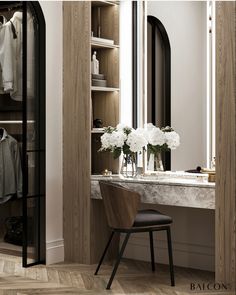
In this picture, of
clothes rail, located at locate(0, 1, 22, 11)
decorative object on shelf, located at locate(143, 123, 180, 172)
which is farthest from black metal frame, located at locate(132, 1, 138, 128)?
clothes rail, located at locate(0, 1, 22, 11)

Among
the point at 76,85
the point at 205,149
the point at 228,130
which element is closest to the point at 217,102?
the point at 228,130

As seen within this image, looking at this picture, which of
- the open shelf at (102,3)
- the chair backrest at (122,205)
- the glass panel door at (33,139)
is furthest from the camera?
the open shelf at (102,3)

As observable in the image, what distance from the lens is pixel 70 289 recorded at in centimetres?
483

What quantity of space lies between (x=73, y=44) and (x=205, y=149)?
1.48 meters

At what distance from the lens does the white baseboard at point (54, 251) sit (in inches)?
223

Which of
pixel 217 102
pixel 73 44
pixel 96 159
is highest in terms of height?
pixel 73 44

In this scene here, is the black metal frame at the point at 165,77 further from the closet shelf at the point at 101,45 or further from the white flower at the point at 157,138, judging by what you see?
the closet shelf at the point at 101,45

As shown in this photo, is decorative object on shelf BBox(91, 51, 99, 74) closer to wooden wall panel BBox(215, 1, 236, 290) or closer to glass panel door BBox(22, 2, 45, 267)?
glass panel door BBox(22, 2, 45, 267)

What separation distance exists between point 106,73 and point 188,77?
0.87 m

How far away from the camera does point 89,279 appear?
5117 millimetres

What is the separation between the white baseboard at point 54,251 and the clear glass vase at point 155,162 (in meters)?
1.04

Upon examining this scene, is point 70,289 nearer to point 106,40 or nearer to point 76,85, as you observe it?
point 76,85

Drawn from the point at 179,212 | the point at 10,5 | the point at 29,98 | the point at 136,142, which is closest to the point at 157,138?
the point at 136,142

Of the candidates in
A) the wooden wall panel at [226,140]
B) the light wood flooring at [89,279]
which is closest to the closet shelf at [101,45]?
the wooden wall panel at [226,140]
